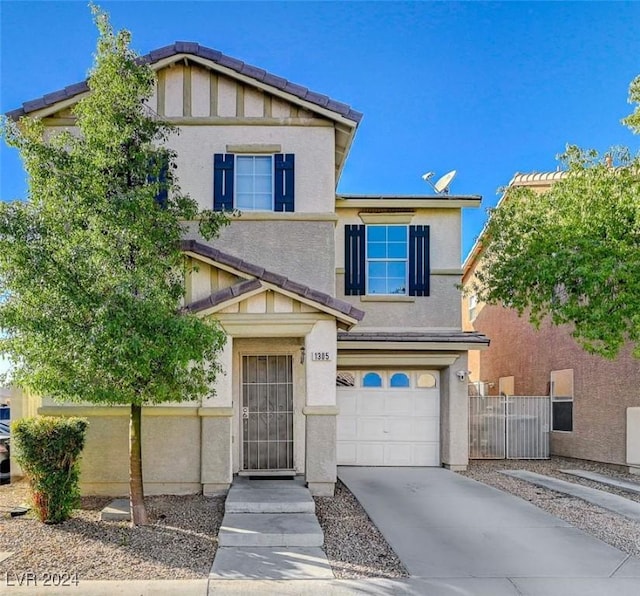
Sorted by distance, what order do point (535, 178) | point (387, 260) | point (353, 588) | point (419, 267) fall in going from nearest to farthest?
point (353, 588) < point (419, 267) < point (387, 260) < point (535, 178)

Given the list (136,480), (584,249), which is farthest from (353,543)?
(584,249)

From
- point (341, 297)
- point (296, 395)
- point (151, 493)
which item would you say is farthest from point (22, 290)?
point (341, 297)

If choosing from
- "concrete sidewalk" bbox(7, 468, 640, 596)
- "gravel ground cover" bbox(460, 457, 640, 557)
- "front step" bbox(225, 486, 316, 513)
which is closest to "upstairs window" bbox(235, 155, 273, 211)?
"front step" bbox(225, 486, 316, 513)

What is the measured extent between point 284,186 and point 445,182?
18.7 feet

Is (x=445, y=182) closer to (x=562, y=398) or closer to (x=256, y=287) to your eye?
(x=562, y=398)

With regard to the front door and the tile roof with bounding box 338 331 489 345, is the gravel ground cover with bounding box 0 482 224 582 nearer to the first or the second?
the front door

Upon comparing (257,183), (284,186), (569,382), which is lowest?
(569,382)

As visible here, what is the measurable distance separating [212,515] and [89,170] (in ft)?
17.5

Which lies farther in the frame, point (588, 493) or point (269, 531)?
point (588, 493)

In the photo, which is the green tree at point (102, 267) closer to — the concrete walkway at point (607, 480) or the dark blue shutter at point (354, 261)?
the dark blue shutter at point (354, 261)

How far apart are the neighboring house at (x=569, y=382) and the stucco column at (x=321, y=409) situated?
5.33 m

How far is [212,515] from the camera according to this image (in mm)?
8883

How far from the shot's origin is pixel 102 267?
784cm

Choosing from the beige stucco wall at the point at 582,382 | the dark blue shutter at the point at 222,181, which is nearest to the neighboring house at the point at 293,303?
the dark blue shutter at the point at 222,181
